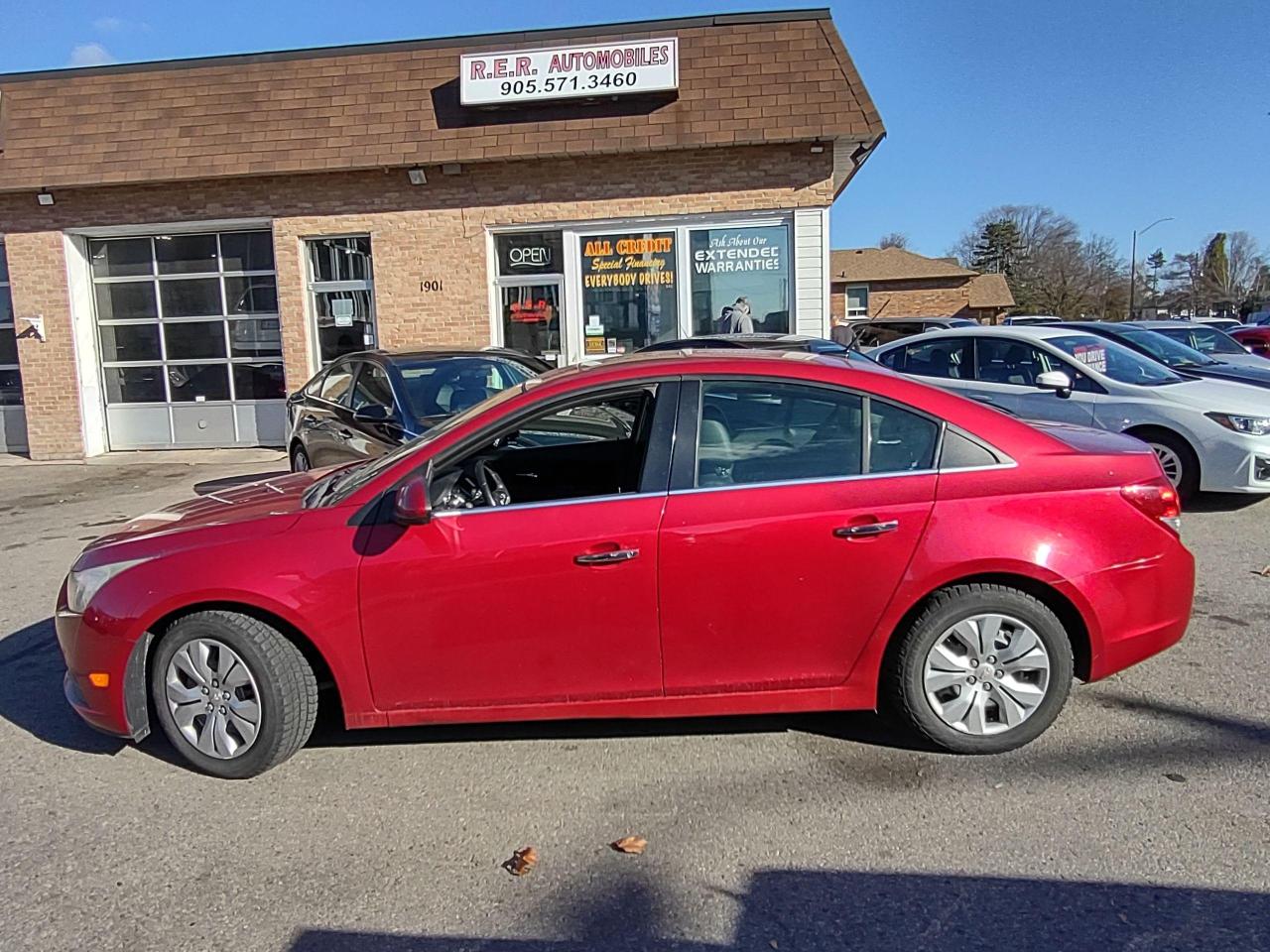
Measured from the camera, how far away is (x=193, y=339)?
14062 millimetres

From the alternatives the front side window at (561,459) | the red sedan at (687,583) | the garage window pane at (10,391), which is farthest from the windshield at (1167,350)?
the garage window pane at (10,391)

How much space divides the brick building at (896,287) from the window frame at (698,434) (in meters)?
48.1

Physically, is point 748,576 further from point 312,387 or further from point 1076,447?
point 312,387

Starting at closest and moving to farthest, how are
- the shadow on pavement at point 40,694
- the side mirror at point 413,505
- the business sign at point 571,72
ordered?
1. the side mirror at point 413,505
2. the shadow on pavement at point 40,694
3. the business sign at point 571,72

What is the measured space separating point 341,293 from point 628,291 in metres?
4.22

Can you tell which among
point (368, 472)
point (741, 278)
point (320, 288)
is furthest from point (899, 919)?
point (320, 288)

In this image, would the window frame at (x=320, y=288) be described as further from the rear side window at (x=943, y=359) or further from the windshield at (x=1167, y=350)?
the windshield at (x=1167, y=350)

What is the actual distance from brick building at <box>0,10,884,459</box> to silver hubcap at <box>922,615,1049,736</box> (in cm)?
925

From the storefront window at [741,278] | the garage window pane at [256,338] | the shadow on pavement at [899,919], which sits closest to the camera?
the shadow on pavement at [899,919]

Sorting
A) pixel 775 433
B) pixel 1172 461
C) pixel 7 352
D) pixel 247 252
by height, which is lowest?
pixel 1172 461

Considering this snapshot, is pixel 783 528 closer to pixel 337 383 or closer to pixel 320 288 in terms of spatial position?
pixel 337 383

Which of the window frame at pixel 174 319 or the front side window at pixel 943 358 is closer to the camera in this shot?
the front side window at pixel 943 358

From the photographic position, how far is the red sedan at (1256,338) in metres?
→ 18.6

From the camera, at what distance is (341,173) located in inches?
499
